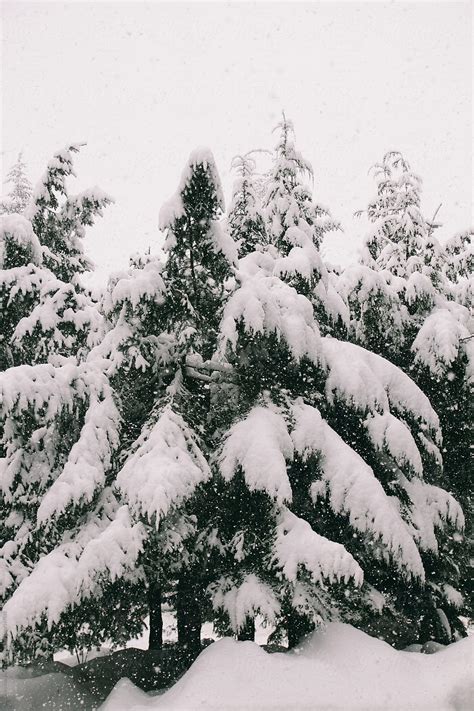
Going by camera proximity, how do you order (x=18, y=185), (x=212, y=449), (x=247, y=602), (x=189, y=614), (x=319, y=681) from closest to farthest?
1. (x=319, y=681)
2. (x=247, y=602)
3. (x=212, y=449)
4. (x=189, y=614)
5. (x=18, y=185)

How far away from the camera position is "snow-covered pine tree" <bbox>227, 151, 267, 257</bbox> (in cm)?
904

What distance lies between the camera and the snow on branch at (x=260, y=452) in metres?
5.07

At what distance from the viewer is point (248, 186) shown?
951 cm

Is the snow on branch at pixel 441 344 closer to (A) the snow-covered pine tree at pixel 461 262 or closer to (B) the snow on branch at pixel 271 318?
(B) the snow on branch at pixel 271 318

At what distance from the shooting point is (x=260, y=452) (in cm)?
527

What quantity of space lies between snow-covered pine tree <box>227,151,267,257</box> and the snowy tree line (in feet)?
3.91

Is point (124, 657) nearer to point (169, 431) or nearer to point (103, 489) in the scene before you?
point (103, 489)

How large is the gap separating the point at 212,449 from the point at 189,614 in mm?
2241

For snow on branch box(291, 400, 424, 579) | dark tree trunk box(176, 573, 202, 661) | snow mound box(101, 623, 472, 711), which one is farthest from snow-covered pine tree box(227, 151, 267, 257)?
snow mound box(101, 623, 472, 711)

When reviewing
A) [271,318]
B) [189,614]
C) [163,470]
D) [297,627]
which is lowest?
[297,627]

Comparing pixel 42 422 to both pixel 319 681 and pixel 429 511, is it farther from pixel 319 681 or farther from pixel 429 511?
pixel 429 511

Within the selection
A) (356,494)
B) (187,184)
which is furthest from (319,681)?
(187,184)

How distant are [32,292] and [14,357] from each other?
1.49 meters

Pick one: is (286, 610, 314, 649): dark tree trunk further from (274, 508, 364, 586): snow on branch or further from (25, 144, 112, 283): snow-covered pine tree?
(25, 144, 112, 283): snow-covered pine tree
